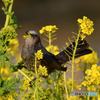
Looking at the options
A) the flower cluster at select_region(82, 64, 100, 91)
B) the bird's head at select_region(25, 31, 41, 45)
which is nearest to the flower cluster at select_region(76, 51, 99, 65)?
the bird's head at select_region(25, 31, 41, 45)

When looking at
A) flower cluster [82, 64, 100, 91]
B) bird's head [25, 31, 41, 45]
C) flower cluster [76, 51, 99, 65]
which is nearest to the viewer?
flower cluster [82, 64, 100, 91]

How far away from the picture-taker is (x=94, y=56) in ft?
3.98

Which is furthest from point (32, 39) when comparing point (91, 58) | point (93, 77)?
point (93, 77)

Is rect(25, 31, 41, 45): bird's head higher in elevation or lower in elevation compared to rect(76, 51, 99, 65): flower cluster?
higher

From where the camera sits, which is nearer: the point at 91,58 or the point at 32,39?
the point at 32,39

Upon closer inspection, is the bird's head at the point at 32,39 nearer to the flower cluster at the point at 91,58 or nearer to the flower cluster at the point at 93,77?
the flower cluster at the point at 91,58

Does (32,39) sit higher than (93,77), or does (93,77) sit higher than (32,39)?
(32,39)

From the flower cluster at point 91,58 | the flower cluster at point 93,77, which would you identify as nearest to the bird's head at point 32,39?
the flower cluster at point 91,58

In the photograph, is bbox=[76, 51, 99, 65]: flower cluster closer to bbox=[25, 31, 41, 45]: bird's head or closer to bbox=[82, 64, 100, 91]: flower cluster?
bbox=[25, 31, 41, 45]: bird's head

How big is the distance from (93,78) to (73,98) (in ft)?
0.31

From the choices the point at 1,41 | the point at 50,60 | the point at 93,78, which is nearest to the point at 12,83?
the point at 1,41

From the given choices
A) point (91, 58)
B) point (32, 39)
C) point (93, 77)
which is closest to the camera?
point (93, 77)

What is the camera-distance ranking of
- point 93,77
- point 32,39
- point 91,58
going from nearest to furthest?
point 93,77 < point 32,39 < point 91,58

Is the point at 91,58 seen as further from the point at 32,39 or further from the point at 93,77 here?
the point at 93,77
